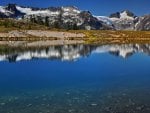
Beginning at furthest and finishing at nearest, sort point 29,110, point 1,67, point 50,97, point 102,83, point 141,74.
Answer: point 1,67 → point 141,74 → point 102,83 → point 50,97 → point 29,110

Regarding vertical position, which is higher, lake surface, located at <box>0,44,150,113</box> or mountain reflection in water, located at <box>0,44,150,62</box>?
lake surface, located at <box>0,44,150,113</box>

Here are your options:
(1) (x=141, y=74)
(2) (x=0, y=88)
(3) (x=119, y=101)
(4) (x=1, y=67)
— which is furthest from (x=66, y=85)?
(4) (x=1, y=67)

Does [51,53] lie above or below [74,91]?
below

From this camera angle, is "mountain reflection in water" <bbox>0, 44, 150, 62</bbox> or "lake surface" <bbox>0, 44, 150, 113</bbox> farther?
"mountain reflection in water" <bbox>0, 44, 150, 62</bbox>

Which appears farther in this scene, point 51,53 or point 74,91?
point 51,53

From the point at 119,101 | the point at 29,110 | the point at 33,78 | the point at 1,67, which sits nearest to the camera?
the point at 29,110

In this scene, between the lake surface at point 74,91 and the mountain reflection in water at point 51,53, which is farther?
the mountain reflection in water at point 51,53

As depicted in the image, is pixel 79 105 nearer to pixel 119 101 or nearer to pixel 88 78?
pixel 119 101

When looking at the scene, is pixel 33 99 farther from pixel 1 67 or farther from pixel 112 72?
pixel 1 67

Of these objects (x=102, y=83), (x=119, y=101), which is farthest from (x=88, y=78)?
(x=119, y=101)

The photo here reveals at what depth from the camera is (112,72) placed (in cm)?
4938

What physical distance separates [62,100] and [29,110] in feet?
13.1

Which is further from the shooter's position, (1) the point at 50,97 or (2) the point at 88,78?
(2) the point at 88,78

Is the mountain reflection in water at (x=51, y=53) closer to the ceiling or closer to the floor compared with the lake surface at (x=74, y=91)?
closer to the floor
